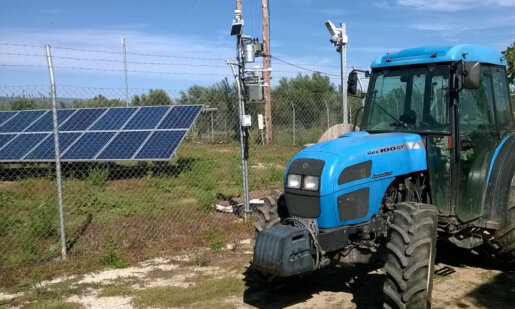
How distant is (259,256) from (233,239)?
10.9 ft

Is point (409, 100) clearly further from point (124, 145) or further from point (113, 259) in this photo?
point (124, 145)

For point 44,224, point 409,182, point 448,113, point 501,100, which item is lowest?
point 44,224

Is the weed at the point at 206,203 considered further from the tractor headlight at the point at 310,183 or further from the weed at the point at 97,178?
the tractor headlight at the point at 310,183

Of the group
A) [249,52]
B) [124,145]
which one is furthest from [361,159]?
[124,145]

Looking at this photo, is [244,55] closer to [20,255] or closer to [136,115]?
[20,255]

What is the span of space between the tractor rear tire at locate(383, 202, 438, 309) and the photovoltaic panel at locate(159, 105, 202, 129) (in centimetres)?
759

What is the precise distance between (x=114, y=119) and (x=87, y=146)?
148 centimetres

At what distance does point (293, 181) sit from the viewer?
445cm

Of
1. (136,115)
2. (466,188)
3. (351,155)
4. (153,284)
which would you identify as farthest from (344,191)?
(136,115)

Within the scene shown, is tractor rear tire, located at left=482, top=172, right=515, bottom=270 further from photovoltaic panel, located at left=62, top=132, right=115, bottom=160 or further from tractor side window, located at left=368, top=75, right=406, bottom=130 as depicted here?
photovoltaic panel, located at left=62, top=132, right=115, bottom=160

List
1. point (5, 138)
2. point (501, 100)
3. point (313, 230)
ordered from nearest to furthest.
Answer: point (313, 230)
point (501, 100)
point (5, 138)

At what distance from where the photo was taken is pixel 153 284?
220 inches

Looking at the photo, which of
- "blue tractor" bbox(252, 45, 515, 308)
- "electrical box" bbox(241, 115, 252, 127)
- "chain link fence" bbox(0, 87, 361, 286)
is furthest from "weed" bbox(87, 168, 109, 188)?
"blue tractor" bbox(252, 45, 515, 308)

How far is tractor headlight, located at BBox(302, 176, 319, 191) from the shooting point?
424 centimetres
